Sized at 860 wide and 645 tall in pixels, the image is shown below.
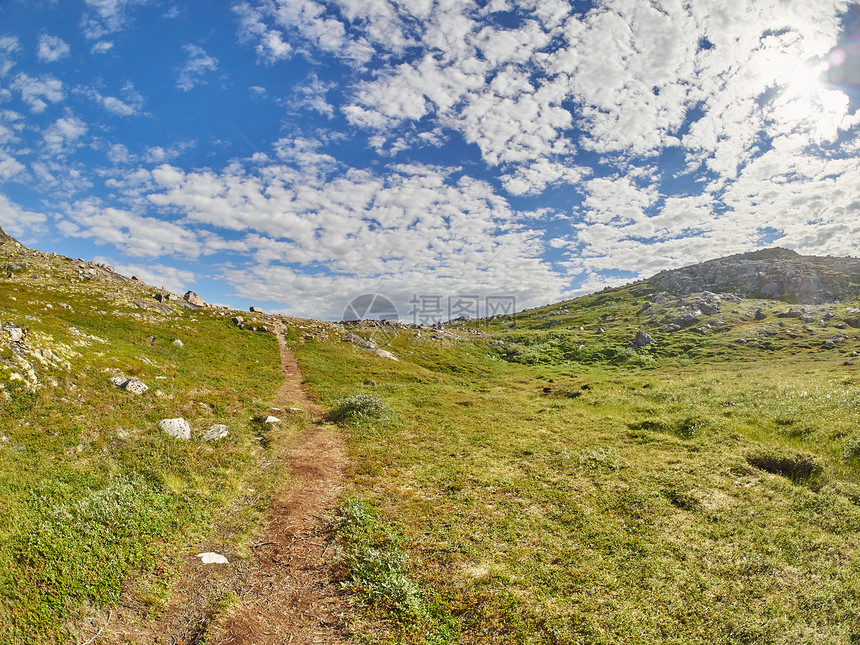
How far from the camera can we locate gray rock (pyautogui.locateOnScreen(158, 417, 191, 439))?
1581cm

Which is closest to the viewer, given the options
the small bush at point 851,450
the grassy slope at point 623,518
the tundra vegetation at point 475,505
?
the tundra vegetation at point 475,505

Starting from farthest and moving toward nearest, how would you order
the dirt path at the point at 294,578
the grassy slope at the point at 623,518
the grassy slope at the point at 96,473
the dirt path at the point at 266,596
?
the grassy slope at the point at 623,518, the dirt path at the point at 294,578, the grassy slope at the point at 96,473, the dirt path at the point at 266,596

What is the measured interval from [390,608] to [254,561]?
4.34 m

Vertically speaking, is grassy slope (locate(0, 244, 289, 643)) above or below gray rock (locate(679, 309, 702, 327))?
below

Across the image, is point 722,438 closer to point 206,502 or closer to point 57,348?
point 206,502

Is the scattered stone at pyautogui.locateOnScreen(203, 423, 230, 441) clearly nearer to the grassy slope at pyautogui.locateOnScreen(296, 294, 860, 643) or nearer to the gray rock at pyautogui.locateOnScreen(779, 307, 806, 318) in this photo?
the grassy slope at pyautogui.locateOnScreen(296, 294, 860, 643)

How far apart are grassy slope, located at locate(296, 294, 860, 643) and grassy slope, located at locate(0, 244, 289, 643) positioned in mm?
5834

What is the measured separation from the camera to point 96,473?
11.4m

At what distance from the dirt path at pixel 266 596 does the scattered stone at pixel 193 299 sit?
57.4 meters

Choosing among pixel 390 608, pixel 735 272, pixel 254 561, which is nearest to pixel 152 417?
pixel 254 561

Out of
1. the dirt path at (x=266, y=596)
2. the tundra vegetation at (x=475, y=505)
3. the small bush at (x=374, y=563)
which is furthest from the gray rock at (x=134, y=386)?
the small bush at (x=374, y=563)

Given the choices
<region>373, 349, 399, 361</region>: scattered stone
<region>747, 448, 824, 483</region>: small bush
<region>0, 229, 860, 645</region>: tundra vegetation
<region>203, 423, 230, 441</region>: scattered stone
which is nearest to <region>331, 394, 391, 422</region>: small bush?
<region>0, 229, 860, 645</region>: tundra vegetation

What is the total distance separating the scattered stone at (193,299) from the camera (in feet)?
193

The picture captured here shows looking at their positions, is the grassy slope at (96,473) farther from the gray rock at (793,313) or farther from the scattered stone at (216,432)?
the gray rock at (793,313)
